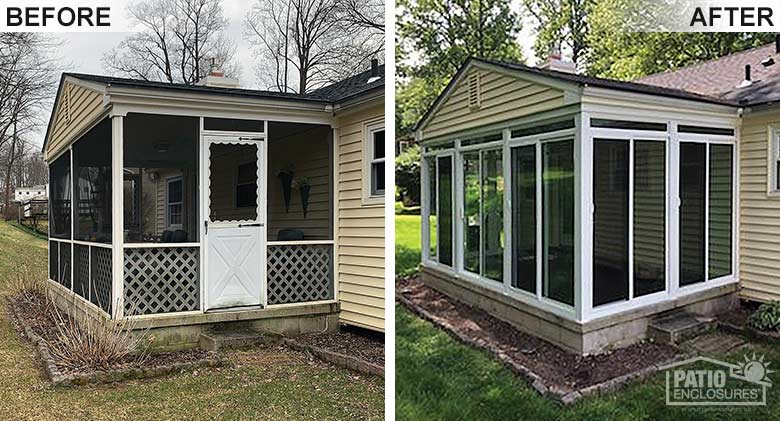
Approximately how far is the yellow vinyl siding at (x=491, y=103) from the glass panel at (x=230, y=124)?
2.42 m

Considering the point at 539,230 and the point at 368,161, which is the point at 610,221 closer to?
the point at 539,230

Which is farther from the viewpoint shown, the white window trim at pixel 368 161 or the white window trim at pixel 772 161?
the white window trim at pixel 368 161

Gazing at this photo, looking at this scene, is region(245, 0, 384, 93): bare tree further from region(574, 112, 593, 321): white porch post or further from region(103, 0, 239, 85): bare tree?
region(574, 112, 593, 321): white porch post

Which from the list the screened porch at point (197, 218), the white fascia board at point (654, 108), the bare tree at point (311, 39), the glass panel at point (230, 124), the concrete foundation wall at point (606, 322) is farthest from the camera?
the bare tree at point (311, 39)

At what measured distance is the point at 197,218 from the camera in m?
4.20

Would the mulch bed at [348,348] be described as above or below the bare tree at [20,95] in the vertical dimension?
below

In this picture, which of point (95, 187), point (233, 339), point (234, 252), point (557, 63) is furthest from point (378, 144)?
point (95, 187)

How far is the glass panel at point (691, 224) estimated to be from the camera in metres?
2.18

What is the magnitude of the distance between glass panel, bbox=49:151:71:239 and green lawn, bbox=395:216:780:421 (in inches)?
161

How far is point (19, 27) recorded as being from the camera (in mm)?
3361

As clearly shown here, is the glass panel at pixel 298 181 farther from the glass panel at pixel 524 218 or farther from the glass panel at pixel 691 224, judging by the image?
the glass panel at pixel 691 224

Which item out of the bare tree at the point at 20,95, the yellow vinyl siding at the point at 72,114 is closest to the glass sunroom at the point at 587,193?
the yellow vinyl siding at the point at 72,114

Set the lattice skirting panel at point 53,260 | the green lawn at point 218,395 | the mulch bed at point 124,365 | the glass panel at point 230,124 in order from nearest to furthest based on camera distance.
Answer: the green lawn at point 218,395 → the mulch bed at point 124,365 → the glass panel at point 230,124 → the lattice skirting panel at point 53,260

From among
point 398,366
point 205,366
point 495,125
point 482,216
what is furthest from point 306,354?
point 495,125
